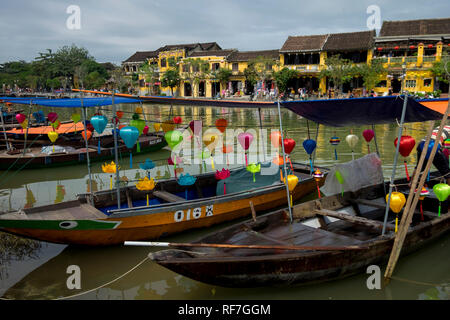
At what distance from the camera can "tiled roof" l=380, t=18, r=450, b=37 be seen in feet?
110

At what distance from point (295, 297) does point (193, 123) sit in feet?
17.0

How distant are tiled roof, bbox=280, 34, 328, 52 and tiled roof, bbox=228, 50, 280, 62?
1888 millimetres

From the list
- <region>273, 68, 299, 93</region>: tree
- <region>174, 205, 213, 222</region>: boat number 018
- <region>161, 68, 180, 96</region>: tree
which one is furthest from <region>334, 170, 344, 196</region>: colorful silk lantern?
<region>161, 68, 180, 96</region>: tree

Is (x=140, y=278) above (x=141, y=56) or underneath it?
underneath

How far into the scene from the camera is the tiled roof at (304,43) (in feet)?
127

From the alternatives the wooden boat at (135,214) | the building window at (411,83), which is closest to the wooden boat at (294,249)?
the wooden boat at (135,214)

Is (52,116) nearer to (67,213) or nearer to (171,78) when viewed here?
→ (67,213)

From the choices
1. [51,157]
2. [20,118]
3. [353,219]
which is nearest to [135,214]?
[353,219]

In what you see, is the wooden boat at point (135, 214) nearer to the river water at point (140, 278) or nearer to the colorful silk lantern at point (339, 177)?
the river water at point (140, 278)

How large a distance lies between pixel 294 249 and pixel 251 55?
137 feet

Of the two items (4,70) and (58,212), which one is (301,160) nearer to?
(58,212)

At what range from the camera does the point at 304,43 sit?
39.9m

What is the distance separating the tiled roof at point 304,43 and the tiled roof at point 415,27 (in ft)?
20.0

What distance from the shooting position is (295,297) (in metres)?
5.21
